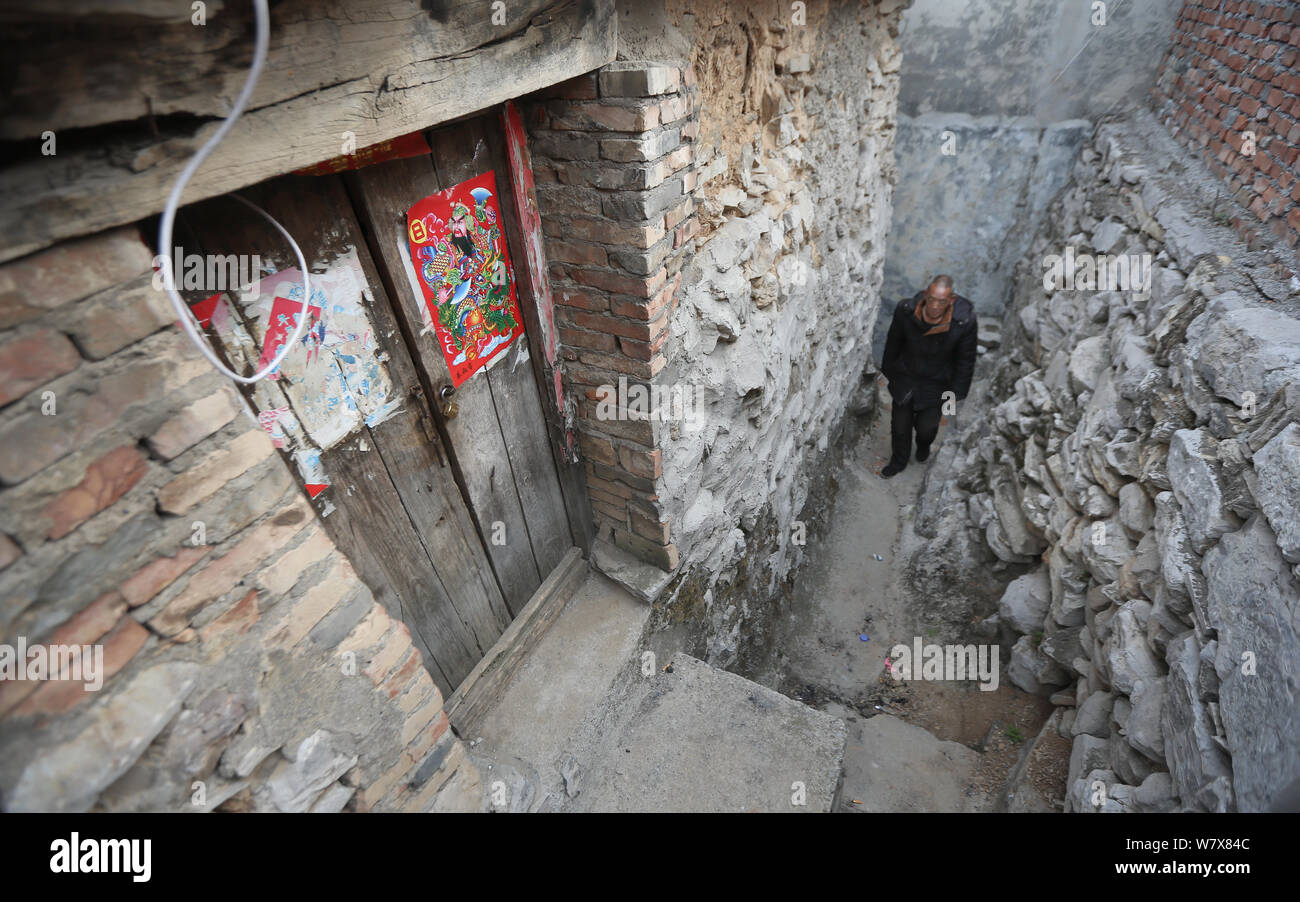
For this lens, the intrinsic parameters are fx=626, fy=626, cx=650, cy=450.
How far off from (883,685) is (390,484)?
10.6 ft

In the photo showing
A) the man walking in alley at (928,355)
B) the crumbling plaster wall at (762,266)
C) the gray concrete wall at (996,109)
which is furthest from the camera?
the gray concrete wall at (996,109)

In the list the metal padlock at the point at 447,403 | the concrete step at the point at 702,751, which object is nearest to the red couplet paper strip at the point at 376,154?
the metal padlock at the point at 447,403

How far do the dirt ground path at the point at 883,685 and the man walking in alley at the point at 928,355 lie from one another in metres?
0.57

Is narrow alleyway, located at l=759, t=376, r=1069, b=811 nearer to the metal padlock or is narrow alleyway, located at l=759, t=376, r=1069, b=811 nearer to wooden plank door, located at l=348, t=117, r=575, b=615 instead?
wooden plank door, located at l=348, t=117, r=575, b=615

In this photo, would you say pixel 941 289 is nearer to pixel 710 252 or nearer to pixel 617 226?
pixel 710 252

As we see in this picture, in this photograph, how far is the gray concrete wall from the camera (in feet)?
18.7

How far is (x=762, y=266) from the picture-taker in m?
3.05

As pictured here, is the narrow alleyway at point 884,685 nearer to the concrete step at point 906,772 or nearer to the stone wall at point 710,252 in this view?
the concrete step at point 906,772

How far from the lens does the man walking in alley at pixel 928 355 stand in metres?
4.72

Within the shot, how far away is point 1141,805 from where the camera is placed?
2090 millimetres

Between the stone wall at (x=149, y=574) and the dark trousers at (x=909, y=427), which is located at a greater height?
the stone wall at (x=149, y=574)
